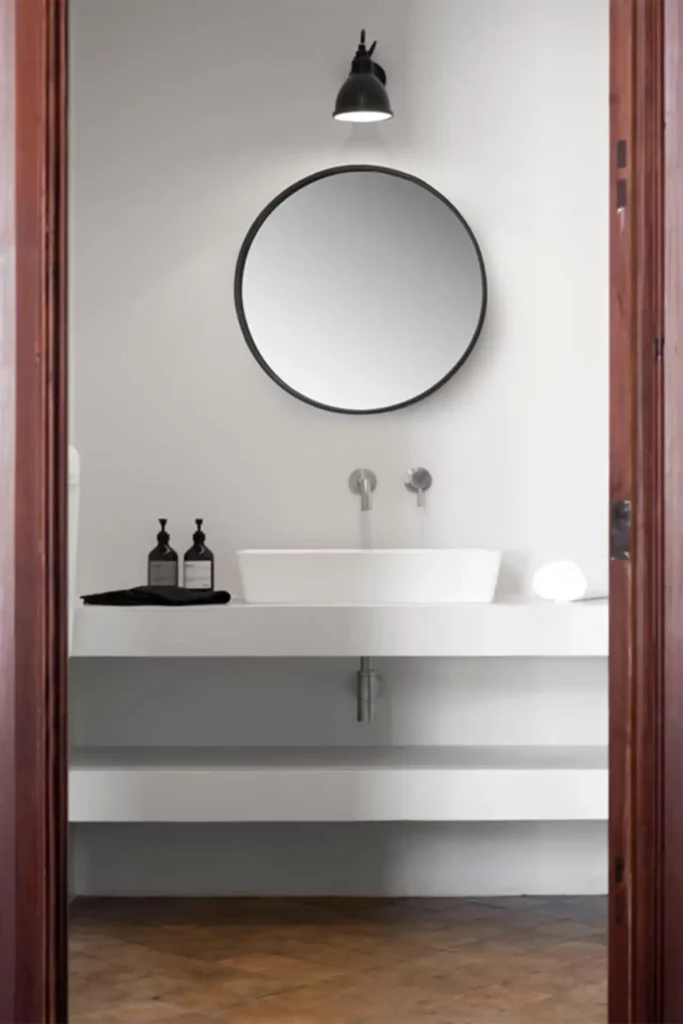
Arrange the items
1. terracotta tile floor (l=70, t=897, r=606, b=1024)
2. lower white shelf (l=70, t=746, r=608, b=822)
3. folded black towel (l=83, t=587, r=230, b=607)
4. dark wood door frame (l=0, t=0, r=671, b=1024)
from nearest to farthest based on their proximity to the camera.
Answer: dark wood door frame (l=0, t=0, r=671, b=1024) → terracotta tile floor (l=70, t=897, r=606, b=1024) → lower white shelf (l=70, t=746, r=608, b=822) → folded black towel (l=83, t=587, r=230, b=607)

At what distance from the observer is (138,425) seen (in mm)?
4238

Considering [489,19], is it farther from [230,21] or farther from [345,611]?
[345,611]

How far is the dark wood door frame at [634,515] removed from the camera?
2.00 meters

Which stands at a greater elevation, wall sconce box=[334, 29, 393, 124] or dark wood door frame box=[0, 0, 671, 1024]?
wall sconce box=[334, 29, 393, 124]

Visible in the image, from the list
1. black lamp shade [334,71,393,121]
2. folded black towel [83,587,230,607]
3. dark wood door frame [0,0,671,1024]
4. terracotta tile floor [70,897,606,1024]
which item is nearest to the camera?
dark wood door frame [0,0,671,1024]

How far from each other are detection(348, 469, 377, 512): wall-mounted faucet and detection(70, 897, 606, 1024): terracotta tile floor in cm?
122

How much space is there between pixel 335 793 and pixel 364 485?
1.04m

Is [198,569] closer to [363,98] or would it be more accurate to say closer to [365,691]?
[365,691]

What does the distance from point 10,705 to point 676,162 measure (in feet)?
4.22

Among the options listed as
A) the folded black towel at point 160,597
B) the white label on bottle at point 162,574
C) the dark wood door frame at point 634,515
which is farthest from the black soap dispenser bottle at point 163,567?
the dark wood door frame at point 634,515

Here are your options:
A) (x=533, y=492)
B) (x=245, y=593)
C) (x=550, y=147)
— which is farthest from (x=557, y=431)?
(x=245, y=593)

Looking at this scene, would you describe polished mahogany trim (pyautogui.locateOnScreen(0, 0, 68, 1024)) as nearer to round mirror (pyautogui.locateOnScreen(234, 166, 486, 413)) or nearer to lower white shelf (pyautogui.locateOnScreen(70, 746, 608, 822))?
lower white shelf (pyautogui.locateOnScreen(70, 746, 608, 822))

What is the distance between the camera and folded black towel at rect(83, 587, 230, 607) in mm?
3701

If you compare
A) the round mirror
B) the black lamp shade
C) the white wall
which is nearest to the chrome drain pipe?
the white wall
